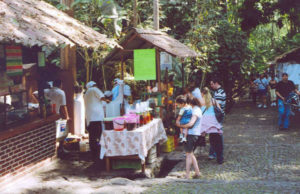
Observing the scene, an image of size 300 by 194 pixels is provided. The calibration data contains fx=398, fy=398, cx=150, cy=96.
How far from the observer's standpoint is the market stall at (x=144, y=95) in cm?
779

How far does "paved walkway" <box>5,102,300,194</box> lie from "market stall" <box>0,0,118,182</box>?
1.49ft

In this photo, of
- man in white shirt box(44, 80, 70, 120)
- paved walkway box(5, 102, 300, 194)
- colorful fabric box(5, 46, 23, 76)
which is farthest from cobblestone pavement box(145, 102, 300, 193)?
colorful fabric box(5, 46, 23, 76)

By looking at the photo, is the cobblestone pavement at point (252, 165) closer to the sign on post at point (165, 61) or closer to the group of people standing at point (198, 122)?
the group of people standing at point (198, 122)

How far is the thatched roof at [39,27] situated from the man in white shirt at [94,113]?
1510 mm

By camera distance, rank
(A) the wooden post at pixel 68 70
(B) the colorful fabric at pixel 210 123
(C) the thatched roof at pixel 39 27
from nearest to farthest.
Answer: (C) the thatched roof at pixel 39 27 < (B) the colorful fabric at pixel 210 123 < (A) the wooden post at pixel 68 70

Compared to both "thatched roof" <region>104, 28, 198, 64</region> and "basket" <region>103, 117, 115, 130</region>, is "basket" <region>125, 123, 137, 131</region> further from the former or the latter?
"thatched roof" <region>104, 28, 198, 64</region>

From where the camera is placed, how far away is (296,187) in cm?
652

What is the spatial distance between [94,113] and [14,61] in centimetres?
238

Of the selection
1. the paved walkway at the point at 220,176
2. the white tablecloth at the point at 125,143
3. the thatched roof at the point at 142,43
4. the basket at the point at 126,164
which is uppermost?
the thatched roof at the point at 142,43

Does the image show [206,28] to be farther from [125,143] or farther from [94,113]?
[125,143]

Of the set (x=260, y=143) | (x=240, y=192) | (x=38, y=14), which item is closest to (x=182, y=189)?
(x=240, y=192)

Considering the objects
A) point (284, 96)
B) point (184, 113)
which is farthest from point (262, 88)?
point (184, 113)

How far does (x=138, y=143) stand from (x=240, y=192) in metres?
2.26

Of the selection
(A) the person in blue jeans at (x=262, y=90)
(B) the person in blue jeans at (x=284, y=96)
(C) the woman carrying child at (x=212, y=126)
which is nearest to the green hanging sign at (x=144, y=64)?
(C) the woman carrying child at (x=212, y=126)
